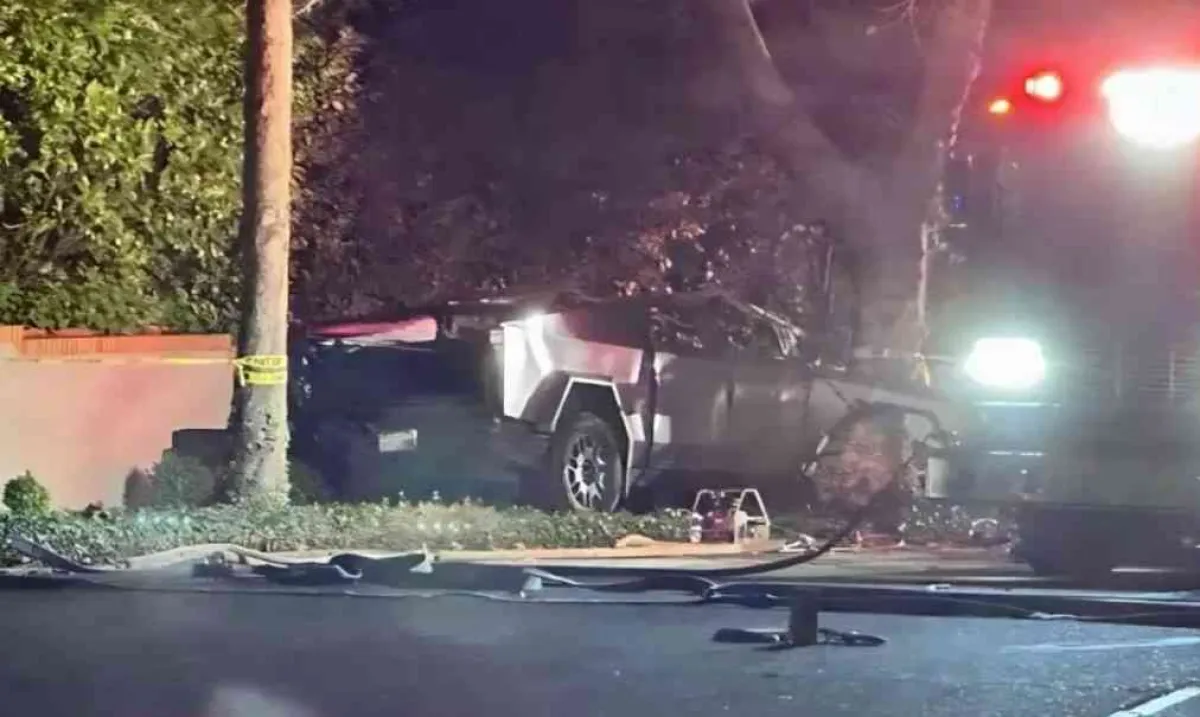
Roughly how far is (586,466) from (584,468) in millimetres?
20

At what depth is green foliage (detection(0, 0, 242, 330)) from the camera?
560 inches

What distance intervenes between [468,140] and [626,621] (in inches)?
471

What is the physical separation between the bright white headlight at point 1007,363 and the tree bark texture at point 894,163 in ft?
21.0

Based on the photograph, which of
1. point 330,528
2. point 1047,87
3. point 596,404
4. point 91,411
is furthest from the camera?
point 91,411

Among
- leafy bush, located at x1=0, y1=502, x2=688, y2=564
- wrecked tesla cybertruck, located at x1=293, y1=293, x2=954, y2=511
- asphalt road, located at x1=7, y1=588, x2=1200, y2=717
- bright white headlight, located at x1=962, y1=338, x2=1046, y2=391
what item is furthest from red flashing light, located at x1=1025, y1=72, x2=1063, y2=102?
leafy bush, located at x1=0, y1=502, x2=688, y2=564

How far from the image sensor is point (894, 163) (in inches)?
709

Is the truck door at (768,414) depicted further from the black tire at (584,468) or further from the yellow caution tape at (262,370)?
the yellow caution tape at (262,370)

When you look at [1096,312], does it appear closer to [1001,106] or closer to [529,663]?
[1001,106]

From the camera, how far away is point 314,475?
14.1 metres

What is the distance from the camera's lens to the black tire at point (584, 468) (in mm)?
13523

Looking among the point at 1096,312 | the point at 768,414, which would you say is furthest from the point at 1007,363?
the point at 768,414

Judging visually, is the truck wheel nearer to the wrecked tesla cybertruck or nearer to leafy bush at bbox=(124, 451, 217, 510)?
the wrecked tesla cybertruck

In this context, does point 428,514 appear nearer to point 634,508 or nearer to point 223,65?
point 634,508

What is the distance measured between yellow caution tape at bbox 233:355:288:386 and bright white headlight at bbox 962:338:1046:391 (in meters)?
4.44
